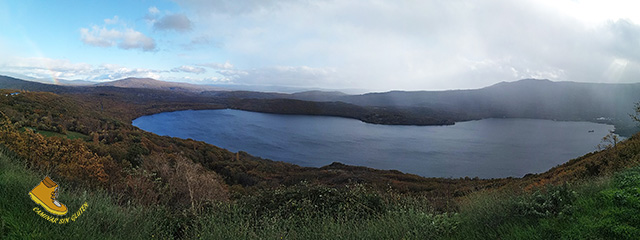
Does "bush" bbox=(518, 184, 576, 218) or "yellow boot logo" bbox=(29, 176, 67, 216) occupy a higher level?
"yellow boot logo" bbox=(29, 176, 67, 216)

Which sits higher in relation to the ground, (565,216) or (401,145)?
(565,216)

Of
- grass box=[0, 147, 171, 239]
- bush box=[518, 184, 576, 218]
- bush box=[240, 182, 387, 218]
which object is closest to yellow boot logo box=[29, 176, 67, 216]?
grass box=[0, 147, 171, 239]

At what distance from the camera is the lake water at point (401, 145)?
5094cm

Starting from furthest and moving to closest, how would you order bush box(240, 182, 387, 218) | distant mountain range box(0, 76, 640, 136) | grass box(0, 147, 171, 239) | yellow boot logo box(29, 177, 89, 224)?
distant mountain range box(0, 76, 640, 136) → bush box(240, 182, 387, 218) → grass box(0, 147, 171, 239) → yellow boot logo box(29, 177, 89, 224)

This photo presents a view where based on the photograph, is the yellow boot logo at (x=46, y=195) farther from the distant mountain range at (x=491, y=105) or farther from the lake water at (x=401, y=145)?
the distant mountain range at (x=491, y=105)

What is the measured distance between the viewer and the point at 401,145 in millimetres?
66812

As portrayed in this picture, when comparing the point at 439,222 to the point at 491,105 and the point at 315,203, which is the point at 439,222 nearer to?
the point at 315,203

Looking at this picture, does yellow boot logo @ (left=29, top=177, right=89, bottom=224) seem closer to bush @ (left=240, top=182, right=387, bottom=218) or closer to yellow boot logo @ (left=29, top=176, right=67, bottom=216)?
yellow boot logo @ (left=29, top=176, right=67, bottom=216)

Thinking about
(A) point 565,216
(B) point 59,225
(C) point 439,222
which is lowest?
(C) point 439,222

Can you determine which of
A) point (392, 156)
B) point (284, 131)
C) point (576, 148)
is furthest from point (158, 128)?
point (576, 148)

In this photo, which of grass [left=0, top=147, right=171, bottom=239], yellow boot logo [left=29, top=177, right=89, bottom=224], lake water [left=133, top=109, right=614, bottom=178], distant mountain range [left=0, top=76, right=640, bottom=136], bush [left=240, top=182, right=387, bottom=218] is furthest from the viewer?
distant mountain range [left=0, top=76, right=640, bottom=136]

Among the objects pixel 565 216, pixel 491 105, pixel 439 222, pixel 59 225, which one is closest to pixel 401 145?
pixel 439 222

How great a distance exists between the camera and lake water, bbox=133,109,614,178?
167 ft

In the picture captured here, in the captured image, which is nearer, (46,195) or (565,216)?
(46,195)
